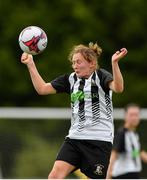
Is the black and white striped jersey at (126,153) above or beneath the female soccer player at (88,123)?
beneath

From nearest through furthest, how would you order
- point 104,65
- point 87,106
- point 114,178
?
point 87,106, point 114,178, point 104,65

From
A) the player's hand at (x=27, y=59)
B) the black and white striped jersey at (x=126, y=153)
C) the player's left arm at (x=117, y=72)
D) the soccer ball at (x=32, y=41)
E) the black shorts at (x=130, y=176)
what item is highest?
the soccer ball at (x=32, y=41)

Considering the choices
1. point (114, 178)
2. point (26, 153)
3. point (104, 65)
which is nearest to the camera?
point (114, 178)

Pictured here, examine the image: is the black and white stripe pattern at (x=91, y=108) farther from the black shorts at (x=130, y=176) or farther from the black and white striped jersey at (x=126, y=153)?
the black shorts at (x=130, y=176)

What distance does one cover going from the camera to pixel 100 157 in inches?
421

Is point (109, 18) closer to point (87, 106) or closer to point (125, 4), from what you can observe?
point (125, 4)

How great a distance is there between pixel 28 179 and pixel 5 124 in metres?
0.95

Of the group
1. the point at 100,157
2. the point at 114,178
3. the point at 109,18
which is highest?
the point at 109,18

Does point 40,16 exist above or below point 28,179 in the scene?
above

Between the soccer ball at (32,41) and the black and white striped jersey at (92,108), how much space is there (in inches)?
23.3

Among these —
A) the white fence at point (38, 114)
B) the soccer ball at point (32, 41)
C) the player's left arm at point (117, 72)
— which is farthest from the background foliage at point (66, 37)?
the player's left arm at point (117, 72)

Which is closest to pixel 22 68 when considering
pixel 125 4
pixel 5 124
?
pixel 125 4

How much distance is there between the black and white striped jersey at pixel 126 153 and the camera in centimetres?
1428

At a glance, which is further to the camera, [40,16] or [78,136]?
[40,16]
